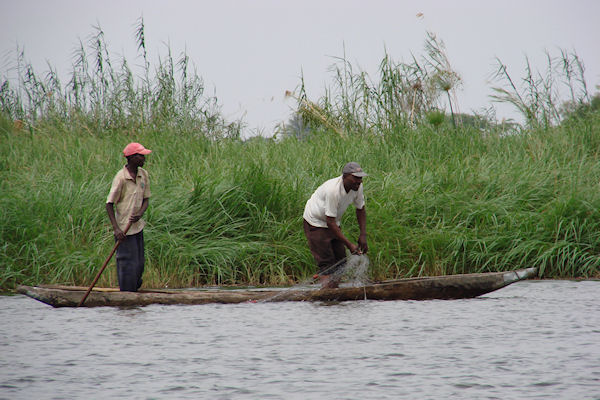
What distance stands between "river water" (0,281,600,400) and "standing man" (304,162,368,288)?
516 mm

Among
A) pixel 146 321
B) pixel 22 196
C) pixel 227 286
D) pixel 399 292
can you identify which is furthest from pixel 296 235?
pixel 22 196

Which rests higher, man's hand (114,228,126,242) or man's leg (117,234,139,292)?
man's hand (114,228,126,242)

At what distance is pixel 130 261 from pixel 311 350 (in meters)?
2.51

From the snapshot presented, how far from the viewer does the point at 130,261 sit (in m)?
7.39

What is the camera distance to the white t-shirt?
7484 millimetres

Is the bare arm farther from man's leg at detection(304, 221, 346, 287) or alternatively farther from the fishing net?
man's leg at detection(304, 221, 346, 287)

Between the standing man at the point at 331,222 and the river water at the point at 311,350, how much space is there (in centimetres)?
52

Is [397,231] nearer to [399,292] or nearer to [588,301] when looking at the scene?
[399,292]

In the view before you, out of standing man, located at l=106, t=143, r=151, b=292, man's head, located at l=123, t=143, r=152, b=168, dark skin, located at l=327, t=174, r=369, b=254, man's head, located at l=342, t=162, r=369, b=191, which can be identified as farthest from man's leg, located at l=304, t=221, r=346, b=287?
man's head, located at l=123, t=143, r=152, b=168

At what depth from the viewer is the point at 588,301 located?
294 inches

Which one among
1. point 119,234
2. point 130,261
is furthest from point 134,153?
point 130,261

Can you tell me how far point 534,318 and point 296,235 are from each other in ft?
11.3

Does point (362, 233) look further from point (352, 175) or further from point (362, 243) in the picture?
point (352, 175)

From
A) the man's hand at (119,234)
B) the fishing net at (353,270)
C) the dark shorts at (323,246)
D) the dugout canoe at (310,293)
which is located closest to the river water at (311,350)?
the dugout canoe at (310,293)
